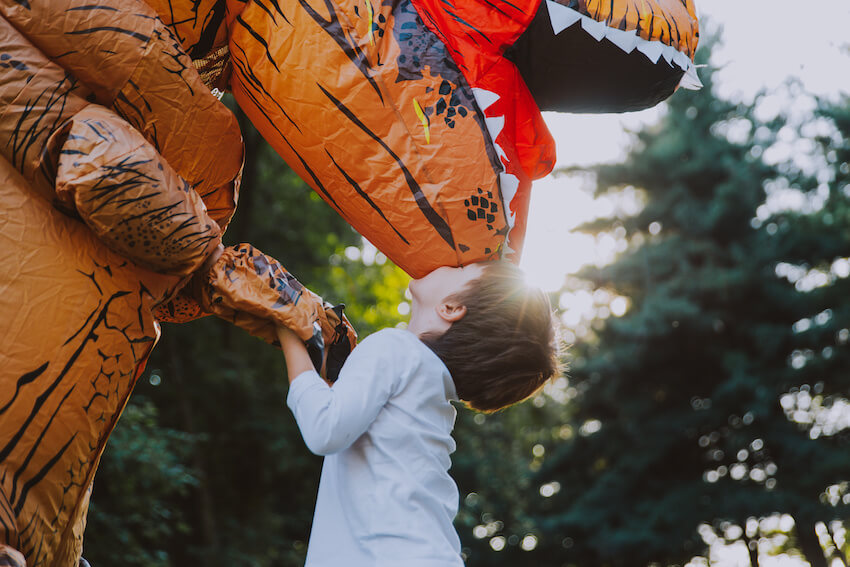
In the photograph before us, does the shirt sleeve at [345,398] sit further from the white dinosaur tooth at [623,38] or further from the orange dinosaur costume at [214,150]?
the white dinosaur tooth at [623,38]

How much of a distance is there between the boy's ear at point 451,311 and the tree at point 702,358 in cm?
971

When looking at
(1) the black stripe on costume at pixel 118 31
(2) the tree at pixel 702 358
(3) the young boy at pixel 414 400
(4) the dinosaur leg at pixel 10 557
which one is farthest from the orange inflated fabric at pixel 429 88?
(2) the tree at pixel 702 358

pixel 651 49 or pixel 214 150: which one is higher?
pixel 651 49

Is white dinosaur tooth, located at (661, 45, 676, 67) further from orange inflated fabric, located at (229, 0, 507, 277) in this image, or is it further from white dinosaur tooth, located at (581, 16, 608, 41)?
orange inflated fabric, located at (229, 0, 507, 277)

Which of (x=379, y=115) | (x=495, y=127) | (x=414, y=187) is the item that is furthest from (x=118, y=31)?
(x=495, y=127)

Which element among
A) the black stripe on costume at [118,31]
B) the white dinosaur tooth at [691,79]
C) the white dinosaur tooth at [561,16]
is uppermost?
the white dinosaur tooth at [561,16]

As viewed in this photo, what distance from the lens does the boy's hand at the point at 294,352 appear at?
1551mm

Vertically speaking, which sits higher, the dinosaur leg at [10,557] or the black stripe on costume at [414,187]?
the black stripe on costume at [414,187]

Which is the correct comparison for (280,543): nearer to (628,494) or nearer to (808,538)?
(628,494)

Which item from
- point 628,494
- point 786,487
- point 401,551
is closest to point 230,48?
point 401,551

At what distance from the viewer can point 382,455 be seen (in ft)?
5.15

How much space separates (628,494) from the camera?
39.3 feet

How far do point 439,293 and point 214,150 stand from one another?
57 cm

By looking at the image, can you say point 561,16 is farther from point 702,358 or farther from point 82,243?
point 702,358
